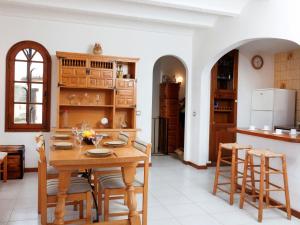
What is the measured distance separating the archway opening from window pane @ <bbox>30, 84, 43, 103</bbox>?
3511 mm

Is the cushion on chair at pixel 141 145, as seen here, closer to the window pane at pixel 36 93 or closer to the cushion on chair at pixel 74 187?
the cushion on chair at pixel 74 187

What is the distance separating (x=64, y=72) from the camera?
15.7 ft

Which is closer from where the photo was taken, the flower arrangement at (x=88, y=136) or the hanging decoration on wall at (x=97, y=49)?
the flower arrangement at (x=88, y=136)

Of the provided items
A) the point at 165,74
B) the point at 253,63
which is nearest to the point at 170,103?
the point at 165,74

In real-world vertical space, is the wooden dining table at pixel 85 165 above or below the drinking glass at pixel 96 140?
below

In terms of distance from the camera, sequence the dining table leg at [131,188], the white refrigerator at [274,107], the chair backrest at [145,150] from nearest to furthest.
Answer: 1. the dining table leg at [131,188]
2. the chair backrest at [145,150]
3. the white refrigerator at [274,107]

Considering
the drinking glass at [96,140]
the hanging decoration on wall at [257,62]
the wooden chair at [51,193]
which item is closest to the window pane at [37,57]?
the drinking glass at [96,140]

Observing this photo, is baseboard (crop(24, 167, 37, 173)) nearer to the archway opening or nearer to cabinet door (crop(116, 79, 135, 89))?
cabinet door (crop(116, 79, 135, 89))

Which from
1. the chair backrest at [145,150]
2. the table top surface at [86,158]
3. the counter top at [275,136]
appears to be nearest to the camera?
the table top surface at [86,158]

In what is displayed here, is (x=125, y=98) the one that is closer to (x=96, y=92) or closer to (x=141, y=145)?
(x=96, y=92)

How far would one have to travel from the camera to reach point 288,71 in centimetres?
606

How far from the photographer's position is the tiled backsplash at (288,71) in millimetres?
5875

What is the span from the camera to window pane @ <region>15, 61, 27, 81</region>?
4953 mm

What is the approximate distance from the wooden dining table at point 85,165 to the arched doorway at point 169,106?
4275 millimetres
